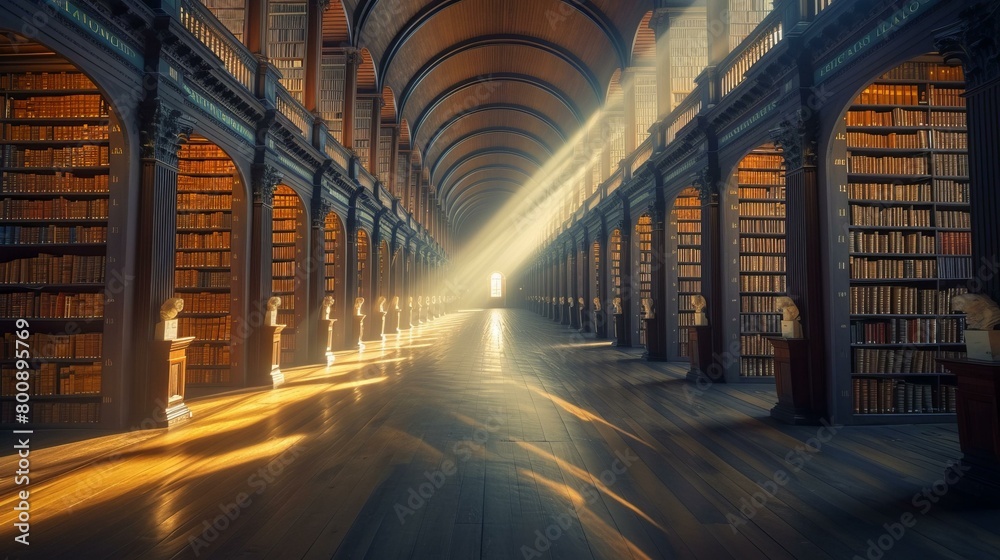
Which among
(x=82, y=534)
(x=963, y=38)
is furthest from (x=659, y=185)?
(x=82, y=534)

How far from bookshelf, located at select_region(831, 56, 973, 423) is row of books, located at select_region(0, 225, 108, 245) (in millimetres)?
7796

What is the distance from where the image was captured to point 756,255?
7883 millimetres

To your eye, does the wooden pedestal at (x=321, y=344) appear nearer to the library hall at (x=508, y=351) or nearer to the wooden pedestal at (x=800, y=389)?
the library hall at (x=508, y=351)

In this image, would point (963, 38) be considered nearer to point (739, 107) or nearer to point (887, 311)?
point (887, 311)

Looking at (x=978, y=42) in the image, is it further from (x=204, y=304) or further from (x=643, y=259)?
(x=204, y=304)

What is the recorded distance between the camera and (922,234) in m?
5.58

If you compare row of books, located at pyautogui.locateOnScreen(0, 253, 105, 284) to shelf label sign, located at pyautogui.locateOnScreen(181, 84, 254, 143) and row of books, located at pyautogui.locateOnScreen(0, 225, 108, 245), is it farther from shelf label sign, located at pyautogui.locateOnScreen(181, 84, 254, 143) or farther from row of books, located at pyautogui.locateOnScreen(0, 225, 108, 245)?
shelf label sign, located at pyautogui.locateOnScreen(181, 84, 254, 143)

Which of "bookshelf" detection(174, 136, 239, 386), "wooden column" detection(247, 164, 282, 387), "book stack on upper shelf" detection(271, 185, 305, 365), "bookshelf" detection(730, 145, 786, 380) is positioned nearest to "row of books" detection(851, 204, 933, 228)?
"bookshelf" detection(730, 145, 786, 380)

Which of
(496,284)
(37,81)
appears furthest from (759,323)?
(496,284)

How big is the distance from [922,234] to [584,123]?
45.2 feet

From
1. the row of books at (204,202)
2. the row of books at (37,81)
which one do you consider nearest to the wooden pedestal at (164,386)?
the row of books at (37,81)

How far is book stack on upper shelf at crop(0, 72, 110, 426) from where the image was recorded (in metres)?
5.10

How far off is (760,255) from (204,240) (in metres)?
8.54

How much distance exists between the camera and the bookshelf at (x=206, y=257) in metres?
7.55
